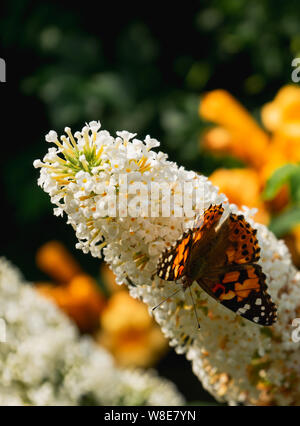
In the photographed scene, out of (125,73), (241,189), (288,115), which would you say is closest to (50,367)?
(241,189)

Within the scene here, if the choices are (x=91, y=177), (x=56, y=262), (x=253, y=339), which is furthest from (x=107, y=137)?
(x=56, y=262)

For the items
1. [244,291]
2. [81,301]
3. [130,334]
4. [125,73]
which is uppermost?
[125,73]

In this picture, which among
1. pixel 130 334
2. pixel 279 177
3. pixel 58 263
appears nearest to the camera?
pixel 279 177

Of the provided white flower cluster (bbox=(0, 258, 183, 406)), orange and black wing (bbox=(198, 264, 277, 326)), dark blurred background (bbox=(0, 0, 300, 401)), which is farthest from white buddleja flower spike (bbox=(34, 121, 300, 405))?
dark blurred background (bbox=(0, 0, 300, 401))

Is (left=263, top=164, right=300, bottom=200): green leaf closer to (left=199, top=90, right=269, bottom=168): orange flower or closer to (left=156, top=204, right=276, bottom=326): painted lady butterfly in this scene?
(left=156, top=204, right=276, bottom=326): painted lady butterfly

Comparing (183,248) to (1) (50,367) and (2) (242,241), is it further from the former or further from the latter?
(1) (50,367)

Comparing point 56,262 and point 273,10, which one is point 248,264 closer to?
point 56,262

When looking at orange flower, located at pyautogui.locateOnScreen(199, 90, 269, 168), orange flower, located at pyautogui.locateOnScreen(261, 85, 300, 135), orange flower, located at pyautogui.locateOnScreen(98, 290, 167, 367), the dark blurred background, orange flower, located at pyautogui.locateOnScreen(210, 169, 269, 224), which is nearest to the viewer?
orange flower, located at pyautogui.locateOnScreen(261, 85, 300, 135)

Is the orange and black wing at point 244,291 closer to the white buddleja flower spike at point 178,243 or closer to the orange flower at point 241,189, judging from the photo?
the white buddleja flower spike at point 178,243

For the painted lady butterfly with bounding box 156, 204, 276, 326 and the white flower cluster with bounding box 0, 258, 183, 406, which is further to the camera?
the white flower cluster with bounding box 0, 258, 183, 406
